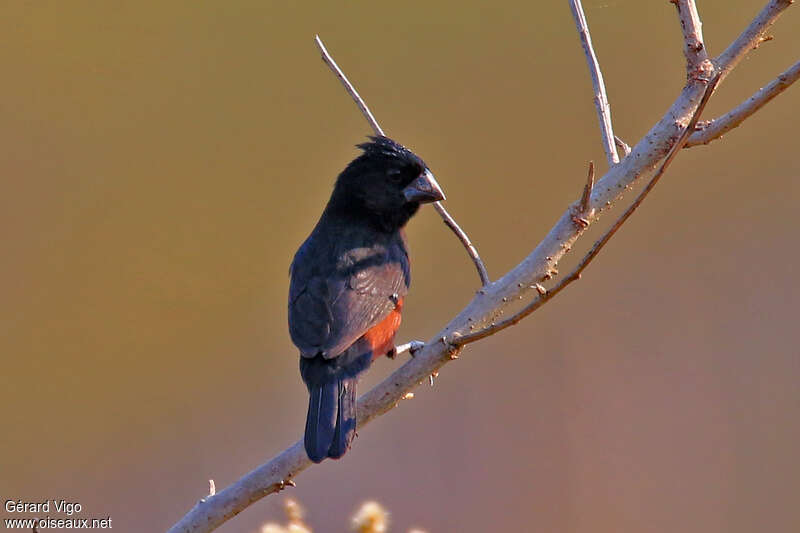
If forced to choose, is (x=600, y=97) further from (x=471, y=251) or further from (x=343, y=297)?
(x=343, y=297)

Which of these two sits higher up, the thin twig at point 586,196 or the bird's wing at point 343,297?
the bird's wing at point 343,297

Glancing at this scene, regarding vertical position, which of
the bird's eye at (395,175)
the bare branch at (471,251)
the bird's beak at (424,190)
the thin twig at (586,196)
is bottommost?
the thin twig at (586,196)

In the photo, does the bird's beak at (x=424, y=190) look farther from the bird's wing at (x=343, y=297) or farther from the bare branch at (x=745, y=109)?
the bare branch at (x=745, y=109)

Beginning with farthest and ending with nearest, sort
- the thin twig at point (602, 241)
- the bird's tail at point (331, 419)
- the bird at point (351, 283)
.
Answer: the bird at point (351, 283)
the bird's tail at point (331, 419)
the thin twig at point (602, 241)

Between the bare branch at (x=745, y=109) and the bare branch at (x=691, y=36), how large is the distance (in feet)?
0.58

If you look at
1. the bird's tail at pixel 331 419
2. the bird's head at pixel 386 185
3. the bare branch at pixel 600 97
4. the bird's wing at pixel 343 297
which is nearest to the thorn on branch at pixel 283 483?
the bird's tail at pixel 331 419

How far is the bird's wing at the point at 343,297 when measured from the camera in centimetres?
337

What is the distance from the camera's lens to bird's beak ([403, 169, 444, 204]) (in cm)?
396

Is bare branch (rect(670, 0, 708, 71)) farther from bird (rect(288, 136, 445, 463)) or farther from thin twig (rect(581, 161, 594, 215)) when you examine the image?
bird (rect(288, 136, 445, 463))

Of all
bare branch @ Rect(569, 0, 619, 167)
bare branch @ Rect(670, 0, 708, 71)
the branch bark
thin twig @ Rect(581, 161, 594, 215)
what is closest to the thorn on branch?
the branch bark

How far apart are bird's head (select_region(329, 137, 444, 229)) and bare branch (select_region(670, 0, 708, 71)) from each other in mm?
1396

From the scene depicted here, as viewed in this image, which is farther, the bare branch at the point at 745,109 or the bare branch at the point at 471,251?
the bare branch at the point at 471,251

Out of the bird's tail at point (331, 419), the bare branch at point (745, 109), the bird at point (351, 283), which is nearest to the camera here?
the bare branch at point (745, 109)

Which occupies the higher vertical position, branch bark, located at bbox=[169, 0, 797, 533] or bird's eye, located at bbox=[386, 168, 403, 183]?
bird's eye, located at bbox=[386, 168, 403, 183]
